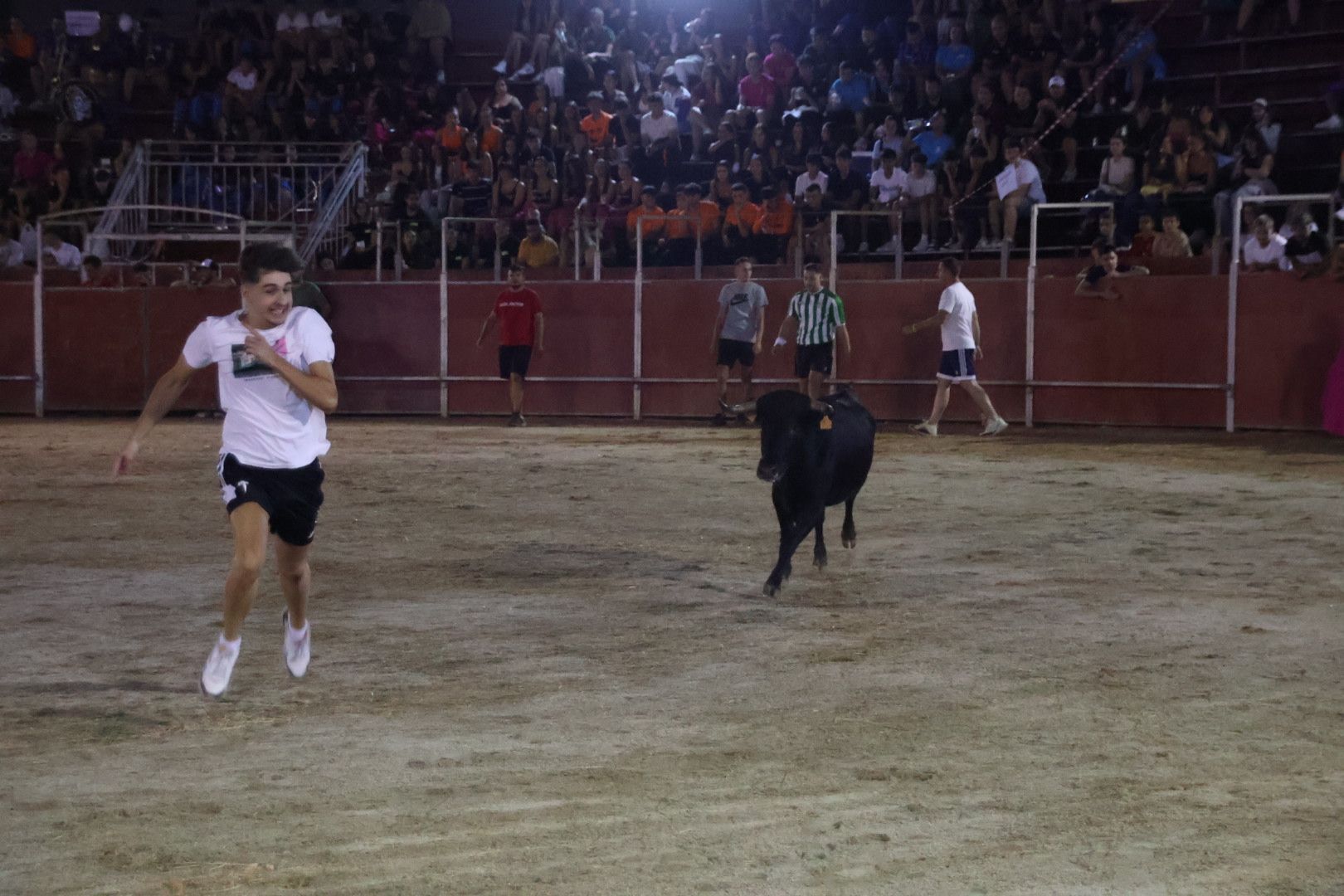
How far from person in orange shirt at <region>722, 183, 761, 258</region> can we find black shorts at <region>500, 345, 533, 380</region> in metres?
3.13

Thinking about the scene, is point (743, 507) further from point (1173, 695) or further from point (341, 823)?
point (341, 823)

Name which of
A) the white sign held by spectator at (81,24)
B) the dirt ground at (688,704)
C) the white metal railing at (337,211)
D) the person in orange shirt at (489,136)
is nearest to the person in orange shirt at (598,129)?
the person in orange shirt at (489,136)

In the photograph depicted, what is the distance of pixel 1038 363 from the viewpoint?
18953 millimetres

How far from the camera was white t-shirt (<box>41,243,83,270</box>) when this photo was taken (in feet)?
73.3

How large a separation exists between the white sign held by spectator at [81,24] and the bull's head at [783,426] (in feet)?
76.6

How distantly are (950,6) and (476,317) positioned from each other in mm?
8086

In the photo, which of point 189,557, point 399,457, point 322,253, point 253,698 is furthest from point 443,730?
point 322,253

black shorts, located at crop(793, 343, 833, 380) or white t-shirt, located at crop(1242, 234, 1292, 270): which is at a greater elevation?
white t-shirt, located at crop(1242, 234, 1292, 270)

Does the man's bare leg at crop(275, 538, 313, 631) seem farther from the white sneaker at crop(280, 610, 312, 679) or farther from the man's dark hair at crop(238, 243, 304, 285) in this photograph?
the man's dark hair at crop(238, 243, 304, 285)

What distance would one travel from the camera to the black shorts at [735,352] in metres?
19.1

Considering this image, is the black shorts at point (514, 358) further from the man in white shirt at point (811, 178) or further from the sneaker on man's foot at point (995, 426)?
the sneaker on man's foot at point (995, 426)

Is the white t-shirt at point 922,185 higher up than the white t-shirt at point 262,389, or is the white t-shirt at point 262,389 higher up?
the white t-shirt at point 922,185

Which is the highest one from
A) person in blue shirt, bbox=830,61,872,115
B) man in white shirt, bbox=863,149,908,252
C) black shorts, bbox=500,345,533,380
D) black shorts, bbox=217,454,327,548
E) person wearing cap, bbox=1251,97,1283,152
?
person in blue shirt, bbox=830,61,872,115

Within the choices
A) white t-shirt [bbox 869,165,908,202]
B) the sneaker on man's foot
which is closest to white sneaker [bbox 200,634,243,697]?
the sneaker on man's foot
